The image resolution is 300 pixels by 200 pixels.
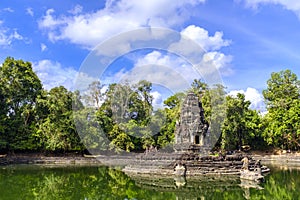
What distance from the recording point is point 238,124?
3766 centimetres

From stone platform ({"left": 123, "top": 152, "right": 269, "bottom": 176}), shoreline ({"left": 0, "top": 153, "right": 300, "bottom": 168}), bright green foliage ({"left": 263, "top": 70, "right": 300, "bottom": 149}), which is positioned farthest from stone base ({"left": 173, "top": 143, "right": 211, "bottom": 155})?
bright green foliage ({"left": 263, "top": 70, "right": 300, "bottom": 149})

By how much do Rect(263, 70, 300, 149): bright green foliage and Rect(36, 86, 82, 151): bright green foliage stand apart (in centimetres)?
2205

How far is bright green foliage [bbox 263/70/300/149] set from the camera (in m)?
35.0

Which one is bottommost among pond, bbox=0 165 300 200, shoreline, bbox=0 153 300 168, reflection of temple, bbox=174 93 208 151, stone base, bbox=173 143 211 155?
pond, bbox=0 165 300 200

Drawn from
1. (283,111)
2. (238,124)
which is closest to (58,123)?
(238,124)

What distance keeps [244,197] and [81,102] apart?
27696mm

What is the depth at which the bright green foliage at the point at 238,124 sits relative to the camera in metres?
37.1

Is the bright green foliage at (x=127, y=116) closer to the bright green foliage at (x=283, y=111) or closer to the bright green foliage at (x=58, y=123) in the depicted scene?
the bright green foliage at (x=58, y=123)

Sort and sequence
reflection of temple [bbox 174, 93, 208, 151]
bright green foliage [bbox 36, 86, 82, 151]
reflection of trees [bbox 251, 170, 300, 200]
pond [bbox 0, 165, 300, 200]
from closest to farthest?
reflection of trees [bbox 251, 170, 300, 200], pond [bbox 0, 165, 300, 200], reflection of temple [bbox 174, 93, 208, 151], bright green foliage [bbox 36, 86, 82, 151]

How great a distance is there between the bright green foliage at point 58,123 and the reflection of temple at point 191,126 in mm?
13813

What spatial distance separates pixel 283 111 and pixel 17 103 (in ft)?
97.8

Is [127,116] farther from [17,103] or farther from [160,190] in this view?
[160,190]

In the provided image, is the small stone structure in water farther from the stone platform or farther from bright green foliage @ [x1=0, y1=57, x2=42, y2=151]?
bright green foliage @ [x1=0, y1=57, x2=42, y2=151]

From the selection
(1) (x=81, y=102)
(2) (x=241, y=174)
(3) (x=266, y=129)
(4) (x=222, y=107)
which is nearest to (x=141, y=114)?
(1) (x=81, y=102)
